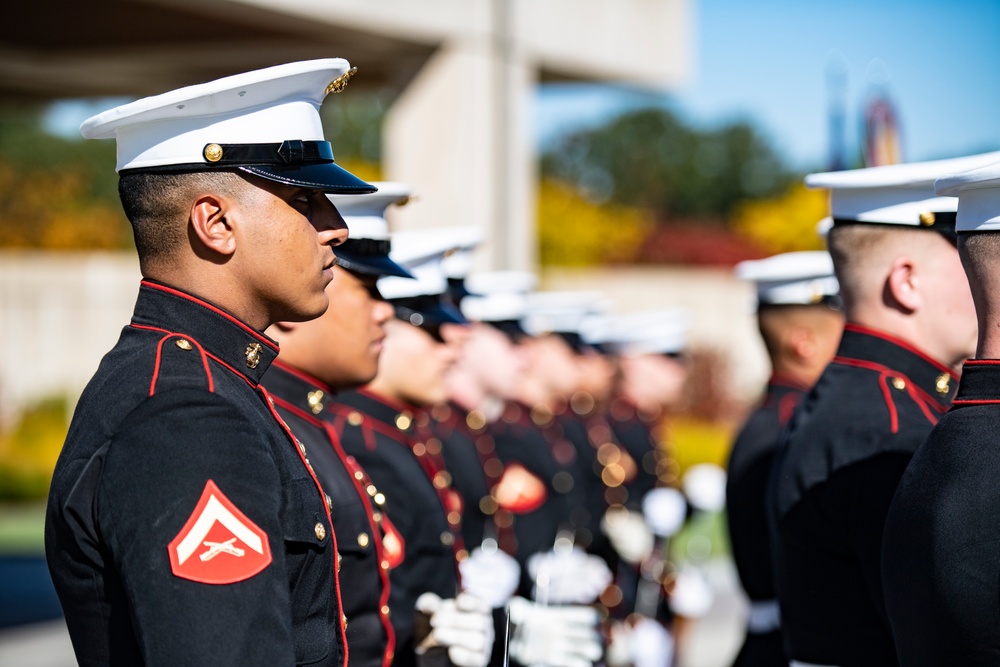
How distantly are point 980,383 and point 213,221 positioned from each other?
4.41 ft

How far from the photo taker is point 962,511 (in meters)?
2.12

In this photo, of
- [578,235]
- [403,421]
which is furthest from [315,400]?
[578,235]

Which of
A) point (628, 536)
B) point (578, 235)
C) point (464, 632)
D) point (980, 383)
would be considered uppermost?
point (578, 235)

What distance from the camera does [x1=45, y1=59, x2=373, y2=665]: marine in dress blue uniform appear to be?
5.78ft

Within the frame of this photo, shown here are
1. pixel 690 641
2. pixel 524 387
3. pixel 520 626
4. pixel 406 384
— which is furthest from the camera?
pixel 690 641

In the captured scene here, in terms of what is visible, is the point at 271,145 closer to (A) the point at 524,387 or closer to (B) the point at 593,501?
(A) the point at 524,387

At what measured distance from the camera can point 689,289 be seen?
2200cm

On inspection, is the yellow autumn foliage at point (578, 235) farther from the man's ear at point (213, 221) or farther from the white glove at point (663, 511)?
the man's ear at point (213, 221)

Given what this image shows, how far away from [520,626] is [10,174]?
74.9 ft

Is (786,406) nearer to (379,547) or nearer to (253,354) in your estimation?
(379,547)

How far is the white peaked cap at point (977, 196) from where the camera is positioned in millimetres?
2172

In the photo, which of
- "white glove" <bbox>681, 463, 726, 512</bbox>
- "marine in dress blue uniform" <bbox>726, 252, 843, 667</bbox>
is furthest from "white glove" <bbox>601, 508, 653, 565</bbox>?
"marine in dress blue uniform" <bbox>726, 252, 843, 667</bbox>

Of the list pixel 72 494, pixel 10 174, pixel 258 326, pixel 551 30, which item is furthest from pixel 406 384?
→ pixel 10 174

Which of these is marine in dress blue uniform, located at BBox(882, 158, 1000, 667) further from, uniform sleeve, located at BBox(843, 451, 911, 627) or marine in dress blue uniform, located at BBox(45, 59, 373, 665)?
marine in dress blue uniform, located at BBox(45, 59, 373, 665)
